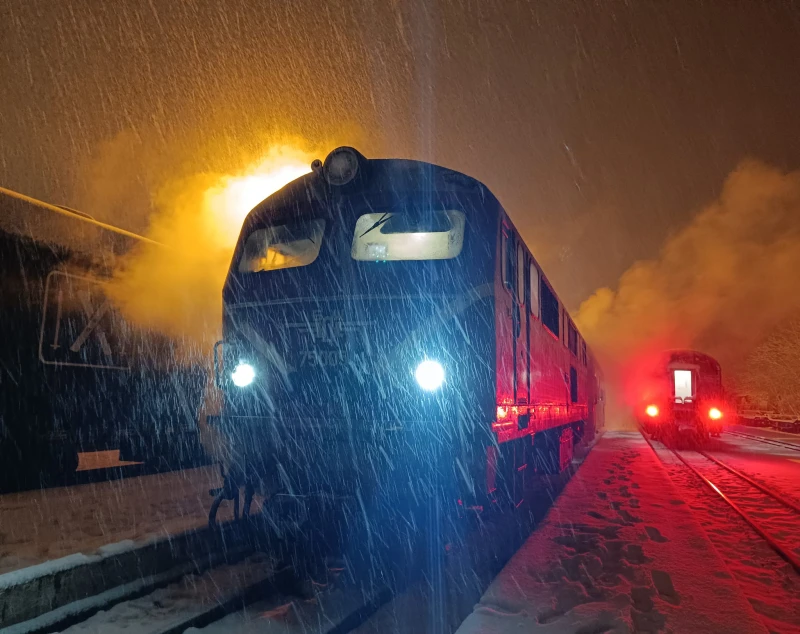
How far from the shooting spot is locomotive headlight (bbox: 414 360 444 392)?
15.0 feet

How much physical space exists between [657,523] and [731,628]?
3119mm

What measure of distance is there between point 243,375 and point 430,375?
160cm

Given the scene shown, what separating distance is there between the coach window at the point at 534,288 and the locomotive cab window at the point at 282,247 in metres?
Answer: 2.59

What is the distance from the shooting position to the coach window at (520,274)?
595cm

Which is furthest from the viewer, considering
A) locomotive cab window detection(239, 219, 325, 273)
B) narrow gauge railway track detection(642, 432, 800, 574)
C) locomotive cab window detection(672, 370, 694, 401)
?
locomotive cab window detection(672, 370, 694, 401)

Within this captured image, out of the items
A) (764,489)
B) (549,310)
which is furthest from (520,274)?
(764,489)

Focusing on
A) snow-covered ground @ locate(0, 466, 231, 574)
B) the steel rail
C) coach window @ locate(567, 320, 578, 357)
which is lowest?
the steel rail

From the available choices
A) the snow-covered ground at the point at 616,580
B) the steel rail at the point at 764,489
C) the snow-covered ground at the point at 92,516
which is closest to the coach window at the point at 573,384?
the steel rail at the point at 764,489

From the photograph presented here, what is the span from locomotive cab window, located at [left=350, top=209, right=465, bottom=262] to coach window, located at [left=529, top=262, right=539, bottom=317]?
1927mm

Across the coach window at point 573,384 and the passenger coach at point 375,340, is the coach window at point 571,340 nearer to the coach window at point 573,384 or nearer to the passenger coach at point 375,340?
the coach window at point 573,384

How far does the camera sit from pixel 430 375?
4.58 meters

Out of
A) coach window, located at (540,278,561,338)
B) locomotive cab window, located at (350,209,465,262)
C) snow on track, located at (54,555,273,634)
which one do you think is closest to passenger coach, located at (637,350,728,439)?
coach window, located at (540,278,561,338)

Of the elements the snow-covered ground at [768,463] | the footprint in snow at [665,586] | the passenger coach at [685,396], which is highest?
the passenger coach at [685,396]

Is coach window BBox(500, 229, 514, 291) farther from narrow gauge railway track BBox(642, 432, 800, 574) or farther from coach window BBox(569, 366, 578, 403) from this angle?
coach window BBox(569, 366, 578, 403)
